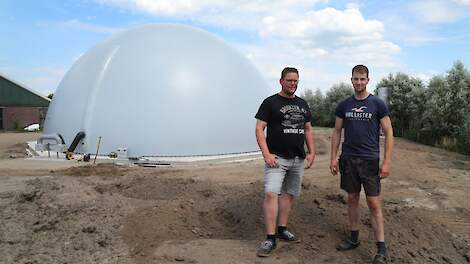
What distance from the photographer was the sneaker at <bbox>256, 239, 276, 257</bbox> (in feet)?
14.6

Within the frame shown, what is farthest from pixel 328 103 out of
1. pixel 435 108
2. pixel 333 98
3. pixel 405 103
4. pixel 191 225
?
pixel 191 225

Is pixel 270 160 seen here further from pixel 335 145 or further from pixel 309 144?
pixel 335 145

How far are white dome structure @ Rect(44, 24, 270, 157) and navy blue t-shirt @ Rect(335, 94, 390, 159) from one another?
29.7 feet

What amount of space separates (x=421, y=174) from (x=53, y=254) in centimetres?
921

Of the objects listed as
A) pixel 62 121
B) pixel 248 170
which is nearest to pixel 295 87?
pixel 248 170

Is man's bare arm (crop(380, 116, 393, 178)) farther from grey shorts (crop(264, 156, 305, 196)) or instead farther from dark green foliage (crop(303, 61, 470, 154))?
dark green foliage (crop(303, 61, 470, 154))

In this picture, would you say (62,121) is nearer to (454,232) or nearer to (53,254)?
(53,254)

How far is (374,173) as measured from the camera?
15.0ft

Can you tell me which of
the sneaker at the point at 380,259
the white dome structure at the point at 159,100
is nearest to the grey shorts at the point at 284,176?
the sneaker at the point at 380,259

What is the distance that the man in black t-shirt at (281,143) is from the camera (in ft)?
15.1

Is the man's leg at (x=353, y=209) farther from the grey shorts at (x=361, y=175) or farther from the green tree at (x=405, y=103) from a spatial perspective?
the green tree at (x=405, y=103)

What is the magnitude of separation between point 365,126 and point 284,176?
1.04 metres

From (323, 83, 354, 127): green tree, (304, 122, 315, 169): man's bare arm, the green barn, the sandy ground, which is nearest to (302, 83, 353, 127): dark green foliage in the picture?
(323, 83, 354, 127): green tree

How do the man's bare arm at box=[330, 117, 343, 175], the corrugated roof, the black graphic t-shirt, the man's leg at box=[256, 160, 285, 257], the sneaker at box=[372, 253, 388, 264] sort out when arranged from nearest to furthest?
the sneaker at box=[372, 253, 388, 264]
the man's leg at box=[256, 160, 285, 257]
the black graphic t-shirt
the man's bare arm at box=[330, 117, 343, 175]
the corrugated roof
